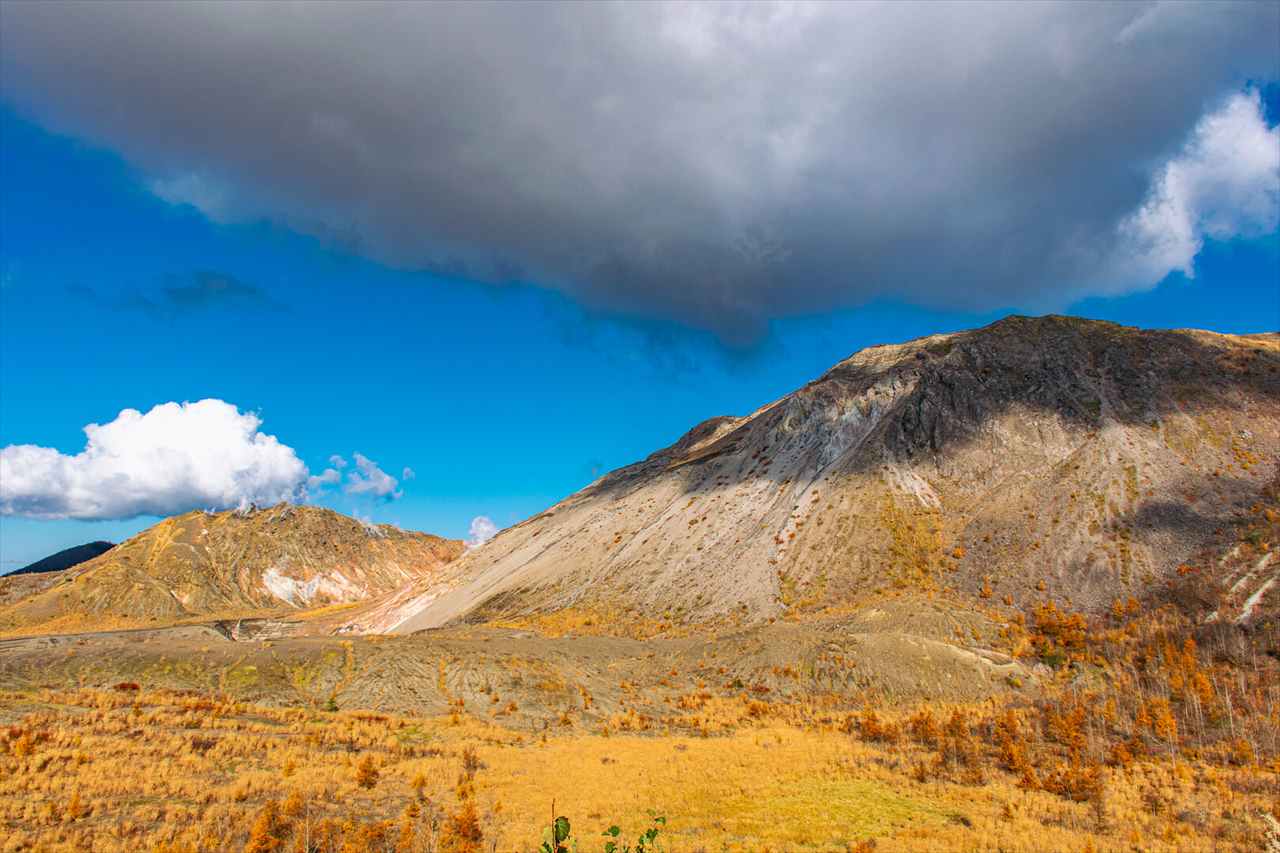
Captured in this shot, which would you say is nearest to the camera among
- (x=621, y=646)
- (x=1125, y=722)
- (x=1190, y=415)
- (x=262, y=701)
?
(x=1125, y=722)

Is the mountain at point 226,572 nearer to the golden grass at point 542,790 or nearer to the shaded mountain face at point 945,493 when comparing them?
the shaded mountain face at point 945,493

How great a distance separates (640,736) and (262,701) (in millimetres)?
18941

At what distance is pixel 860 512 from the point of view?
58031 millimetres

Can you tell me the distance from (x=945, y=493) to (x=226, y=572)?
12679 cm

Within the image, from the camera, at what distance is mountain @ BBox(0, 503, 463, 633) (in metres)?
102

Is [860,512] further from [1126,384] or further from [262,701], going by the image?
[262,701]

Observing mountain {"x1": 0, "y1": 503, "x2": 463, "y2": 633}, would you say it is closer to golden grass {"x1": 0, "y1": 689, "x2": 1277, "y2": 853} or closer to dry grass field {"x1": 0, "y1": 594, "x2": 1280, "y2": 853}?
dry grass field {"x1": 0, "y1": 594, "x2": 1280, "y2": 853}

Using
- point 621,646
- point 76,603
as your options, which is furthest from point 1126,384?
point 76,603

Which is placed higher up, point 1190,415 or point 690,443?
point 690,443

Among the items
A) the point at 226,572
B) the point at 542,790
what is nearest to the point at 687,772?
the point at 542,790

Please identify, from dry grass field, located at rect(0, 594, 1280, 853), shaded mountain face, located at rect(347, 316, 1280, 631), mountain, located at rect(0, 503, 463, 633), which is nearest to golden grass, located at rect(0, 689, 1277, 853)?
dry grass field, located at rect(0, 594, 1280, 853)

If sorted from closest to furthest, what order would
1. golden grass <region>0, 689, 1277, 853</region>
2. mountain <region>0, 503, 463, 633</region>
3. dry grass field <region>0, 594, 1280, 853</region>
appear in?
golden grass <region>0, 689, 1277, 853</region> < dry grass field <region>0, 594, 1280, 853</region> < mountain <region>0, 503, 463, 633</region>

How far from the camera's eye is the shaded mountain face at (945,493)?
4750 cm

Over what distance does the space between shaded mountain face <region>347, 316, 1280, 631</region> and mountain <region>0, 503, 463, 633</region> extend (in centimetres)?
4991
